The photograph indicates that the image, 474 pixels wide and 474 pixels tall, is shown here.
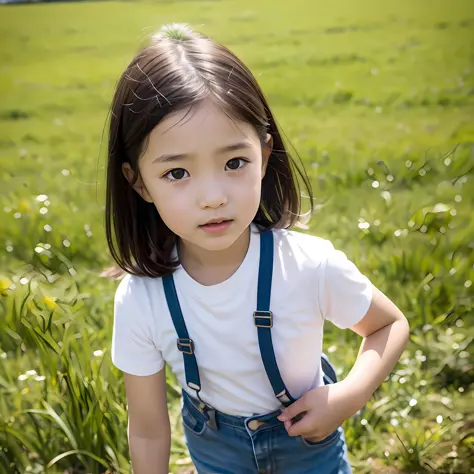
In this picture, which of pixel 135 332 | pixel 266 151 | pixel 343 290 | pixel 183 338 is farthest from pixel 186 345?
pixel 266 151

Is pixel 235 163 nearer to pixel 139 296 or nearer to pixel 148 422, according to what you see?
pixel 139 296

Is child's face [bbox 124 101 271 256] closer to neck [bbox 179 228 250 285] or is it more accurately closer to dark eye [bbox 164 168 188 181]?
dark eye [bbox 164 168 188 181]

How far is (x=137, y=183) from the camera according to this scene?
5.21ft

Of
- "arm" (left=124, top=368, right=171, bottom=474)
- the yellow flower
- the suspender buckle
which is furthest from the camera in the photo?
the yellow flower

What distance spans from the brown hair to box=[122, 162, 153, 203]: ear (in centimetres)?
1

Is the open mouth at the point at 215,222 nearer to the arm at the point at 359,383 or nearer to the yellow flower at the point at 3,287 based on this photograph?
the arm at the point at 359,383

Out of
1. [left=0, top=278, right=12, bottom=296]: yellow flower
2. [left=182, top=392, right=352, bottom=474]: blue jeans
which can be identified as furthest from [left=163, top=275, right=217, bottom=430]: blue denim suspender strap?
[left=0, top=278, right=12, bottom=296]: yellow flower

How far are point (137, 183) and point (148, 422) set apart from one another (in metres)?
0.54

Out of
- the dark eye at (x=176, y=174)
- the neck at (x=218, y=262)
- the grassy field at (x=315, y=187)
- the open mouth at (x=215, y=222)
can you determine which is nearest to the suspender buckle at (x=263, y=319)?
the neck at (x=218, y=262)

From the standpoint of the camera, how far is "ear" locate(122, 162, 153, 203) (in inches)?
62.0

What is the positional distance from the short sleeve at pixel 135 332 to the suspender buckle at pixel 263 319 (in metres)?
0.24

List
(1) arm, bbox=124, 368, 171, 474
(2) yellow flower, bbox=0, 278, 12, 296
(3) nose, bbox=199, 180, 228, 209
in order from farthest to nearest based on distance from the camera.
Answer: (2) yellow flower, bbox=0, 278, 12, 296 < (1) arm, bbox=124, 368, 171, 474 < (3) nose, bbox=199, 180, 228, 209

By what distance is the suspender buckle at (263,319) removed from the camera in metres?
1.52

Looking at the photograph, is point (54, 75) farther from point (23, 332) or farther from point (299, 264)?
point (299, 264)
